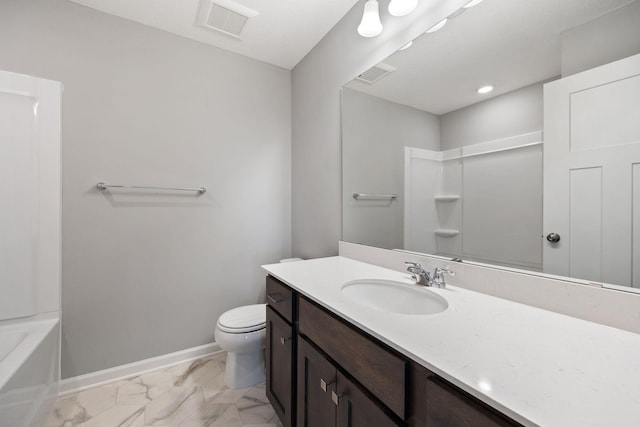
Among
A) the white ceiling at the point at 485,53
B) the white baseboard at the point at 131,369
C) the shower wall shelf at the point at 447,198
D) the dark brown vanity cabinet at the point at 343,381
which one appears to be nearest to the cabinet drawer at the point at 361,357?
the dark brown vanity cabinet at the point at 343,381

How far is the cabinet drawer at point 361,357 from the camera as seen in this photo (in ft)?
2.21

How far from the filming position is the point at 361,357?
0.79 metres

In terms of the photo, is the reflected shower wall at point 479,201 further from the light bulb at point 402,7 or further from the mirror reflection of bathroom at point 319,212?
the light bulb at point 402,7

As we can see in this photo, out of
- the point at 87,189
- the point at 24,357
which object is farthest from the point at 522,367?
the point at 87,189

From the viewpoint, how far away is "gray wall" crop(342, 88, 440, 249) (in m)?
1.40

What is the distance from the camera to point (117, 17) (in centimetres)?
177

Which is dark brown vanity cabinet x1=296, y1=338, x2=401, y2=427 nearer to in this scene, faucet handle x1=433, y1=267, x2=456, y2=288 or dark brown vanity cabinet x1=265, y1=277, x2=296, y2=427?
dark brown vanity cabinet x1=265, y1=277, x2=296, y2=427

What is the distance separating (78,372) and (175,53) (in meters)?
2.26

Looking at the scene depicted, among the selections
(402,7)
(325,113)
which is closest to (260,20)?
(325,113)

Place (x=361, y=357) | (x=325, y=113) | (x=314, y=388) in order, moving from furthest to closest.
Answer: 1. (x=325, y=113)
2. (x=314, y=388)
3. (x=361, y=357)

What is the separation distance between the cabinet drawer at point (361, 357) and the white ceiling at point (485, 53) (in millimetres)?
1053

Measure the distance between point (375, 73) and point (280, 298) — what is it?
54.0 inches

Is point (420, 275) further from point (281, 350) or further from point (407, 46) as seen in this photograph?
point (407, 46)

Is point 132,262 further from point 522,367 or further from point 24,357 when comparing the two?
point 522,367
